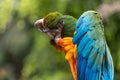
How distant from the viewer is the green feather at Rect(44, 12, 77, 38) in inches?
57.0

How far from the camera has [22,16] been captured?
3.15m

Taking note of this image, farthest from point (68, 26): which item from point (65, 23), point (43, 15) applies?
point (43, 15)

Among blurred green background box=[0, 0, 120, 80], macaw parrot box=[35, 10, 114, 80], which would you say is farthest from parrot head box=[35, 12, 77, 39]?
blurred green background box=[0, 0, 120, 80]

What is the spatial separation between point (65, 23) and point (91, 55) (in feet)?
0.38

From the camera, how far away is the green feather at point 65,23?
4.75ft

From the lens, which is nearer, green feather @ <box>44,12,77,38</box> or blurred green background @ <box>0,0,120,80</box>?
green feather @ <box>44,12,77,38</box>

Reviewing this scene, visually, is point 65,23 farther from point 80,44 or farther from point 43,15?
point 43,15

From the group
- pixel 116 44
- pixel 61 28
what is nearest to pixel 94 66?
pixel 61 28

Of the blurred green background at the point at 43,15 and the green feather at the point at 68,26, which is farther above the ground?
the green feather at the point at 68,26

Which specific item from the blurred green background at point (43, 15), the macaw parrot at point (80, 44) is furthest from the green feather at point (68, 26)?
the blurred green background at point (43, 15)

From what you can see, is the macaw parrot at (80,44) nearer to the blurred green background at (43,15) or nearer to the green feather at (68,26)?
the green feather at (68,26)

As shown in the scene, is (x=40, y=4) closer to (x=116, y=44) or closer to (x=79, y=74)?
(x=116, y=44)

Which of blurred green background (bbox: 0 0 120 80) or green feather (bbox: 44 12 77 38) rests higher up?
green feather (bbox: 44 12 77 38)

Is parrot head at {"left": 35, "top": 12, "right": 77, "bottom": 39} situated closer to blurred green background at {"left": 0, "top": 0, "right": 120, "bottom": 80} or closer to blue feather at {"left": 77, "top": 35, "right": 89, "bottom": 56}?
blue feather at {"left": 77, "top": 35, "right": 89, "bottom": 56}
